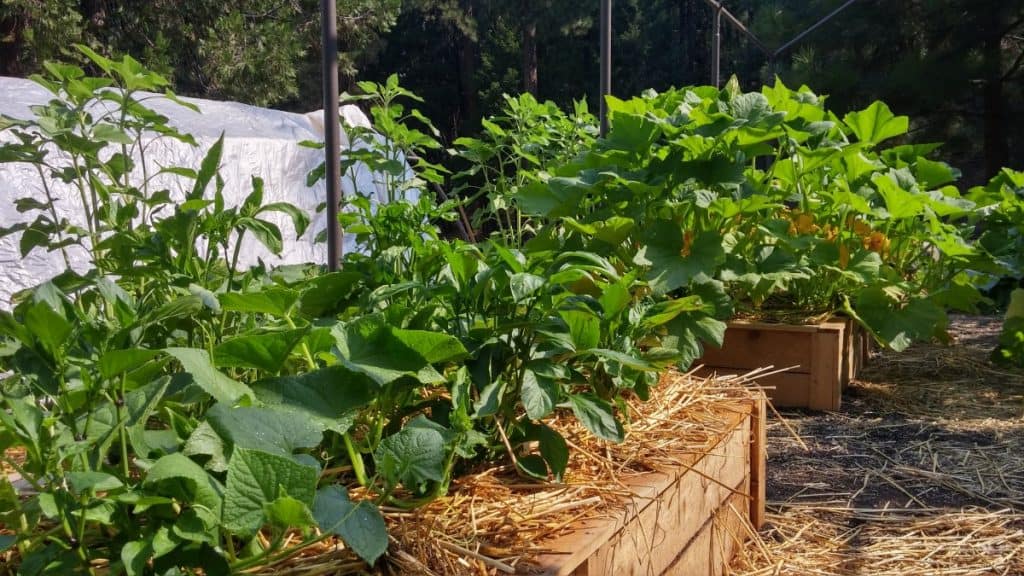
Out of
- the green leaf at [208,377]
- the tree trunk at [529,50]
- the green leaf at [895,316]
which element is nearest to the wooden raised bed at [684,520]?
the green leaf at [208,377]

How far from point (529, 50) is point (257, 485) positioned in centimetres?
1619

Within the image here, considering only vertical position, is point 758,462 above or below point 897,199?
below

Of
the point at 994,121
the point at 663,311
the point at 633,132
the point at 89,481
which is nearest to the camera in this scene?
the point at 89,481

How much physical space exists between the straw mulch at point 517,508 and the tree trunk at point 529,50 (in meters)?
14.8

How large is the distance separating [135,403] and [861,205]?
219cm

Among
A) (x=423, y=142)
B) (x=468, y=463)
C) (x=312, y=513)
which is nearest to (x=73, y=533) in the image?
(x=312, y=513)

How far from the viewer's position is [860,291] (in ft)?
9.35

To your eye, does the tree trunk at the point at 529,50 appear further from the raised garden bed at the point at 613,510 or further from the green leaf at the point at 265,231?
the green leaf at the point at 265,231

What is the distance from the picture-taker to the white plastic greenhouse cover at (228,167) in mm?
3750

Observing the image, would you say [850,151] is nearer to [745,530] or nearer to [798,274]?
[798,274]

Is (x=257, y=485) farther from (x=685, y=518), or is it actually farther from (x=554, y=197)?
(x=554, y=197)

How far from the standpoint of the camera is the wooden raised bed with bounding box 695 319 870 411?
2721 mm

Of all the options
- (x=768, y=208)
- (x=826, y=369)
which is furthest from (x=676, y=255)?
(x=826, y=369)

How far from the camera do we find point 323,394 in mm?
926
